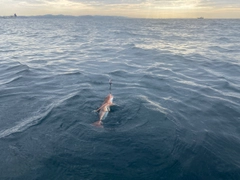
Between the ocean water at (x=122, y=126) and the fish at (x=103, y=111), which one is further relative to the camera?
the fish at (x=103, y=111)

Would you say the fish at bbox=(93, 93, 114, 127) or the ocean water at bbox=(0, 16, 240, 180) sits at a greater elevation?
the fish at bbox=(93, 93, 114, 127)

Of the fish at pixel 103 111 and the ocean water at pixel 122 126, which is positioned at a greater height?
the fish at pixel 103 111

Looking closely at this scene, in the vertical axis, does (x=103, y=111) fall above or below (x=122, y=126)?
above

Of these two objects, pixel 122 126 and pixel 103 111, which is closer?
pixel 122 126

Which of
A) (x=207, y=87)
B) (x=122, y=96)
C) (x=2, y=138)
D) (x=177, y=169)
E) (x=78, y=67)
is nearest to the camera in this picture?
(x=177, y=169)

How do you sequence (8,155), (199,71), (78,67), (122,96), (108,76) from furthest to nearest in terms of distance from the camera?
(78,67), (199,71), (108,76), (122,96), (8,155)

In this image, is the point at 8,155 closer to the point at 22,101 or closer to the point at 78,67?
the point at 22,101

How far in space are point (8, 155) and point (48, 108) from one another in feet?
13.8

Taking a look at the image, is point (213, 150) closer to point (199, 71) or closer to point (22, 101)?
point (22, 101)

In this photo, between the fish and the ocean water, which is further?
the fish

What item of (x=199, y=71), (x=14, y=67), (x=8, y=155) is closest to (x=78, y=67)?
(x=14, y=67)

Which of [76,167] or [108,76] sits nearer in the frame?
[76,167]

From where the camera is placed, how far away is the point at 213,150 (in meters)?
8.72

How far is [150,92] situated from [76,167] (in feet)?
28.9
